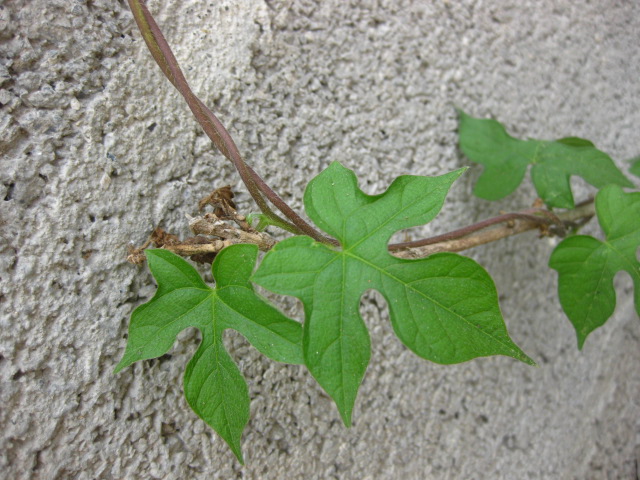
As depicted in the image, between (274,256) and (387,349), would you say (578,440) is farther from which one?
(274,256)

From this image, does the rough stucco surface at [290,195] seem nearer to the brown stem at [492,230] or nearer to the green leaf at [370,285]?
the brown stem at [492,230]


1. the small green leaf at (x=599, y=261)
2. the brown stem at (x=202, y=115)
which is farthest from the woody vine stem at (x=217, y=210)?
the small green leaf at (x=599, y=261)

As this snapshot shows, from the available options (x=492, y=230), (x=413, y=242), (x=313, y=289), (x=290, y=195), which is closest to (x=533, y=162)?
(x=492, y=230)

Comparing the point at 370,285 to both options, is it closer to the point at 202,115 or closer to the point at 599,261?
the point at 202,115

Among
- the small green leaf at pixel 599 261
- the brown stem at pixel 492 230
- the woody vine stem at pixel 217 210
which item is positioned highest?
the woody vine stem at pixel 217 210

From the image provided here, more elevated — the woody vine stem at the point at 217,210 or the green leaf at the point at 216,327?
the woody vine stem at the point at 217,210

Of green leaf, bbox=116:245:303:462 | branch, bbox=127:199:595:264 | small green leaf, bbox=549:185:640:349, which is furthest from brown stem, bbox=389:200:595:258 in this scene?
green leaf, bbox=116:245:303:462
